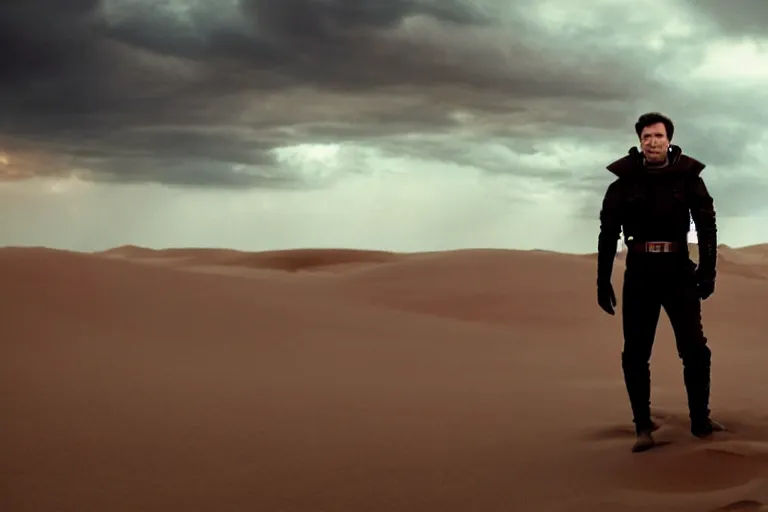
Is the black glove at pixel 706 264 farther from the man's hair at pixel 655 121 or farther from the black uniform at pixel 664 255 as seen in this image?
the man's hair at pixel 655 121

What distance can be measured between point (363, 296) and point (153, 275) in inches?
142

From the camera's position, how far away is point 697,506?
4.24 metres

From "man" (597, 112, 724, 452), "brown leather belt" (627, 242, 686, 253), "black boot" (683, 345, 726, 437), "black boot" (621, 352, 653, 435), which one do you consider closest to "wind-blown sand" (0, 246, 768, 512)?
"black boot" (683, 345, 726, 437)

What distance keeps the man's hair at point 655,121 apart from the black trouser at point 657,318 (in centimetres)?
77

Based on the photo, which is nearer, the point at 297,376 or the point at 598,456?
the point at 598,456

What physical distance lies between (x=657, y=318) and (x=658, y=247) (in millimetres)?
441

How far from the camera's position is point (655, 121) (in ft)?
17.7

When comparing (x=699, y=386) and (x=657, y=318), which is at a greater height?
(x=657, y=318)

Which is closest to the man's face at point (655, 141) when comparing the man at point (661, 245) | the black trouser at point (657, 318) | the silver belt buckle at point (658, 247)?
the man at point (661, 245)

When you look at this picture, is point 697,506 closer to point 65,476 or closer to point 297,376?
point 65,476

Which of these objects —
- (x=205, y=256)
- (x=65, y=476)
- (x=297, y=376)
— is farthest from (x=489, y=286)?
(x=205, y=256)

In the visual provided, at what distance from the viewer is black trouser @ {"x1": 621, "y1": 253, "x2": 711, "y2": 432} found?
5.46m

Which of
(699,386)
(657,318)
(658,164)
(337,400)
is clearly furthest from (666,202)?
(337,400)

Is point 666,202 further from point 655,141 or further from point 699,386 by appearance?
point 699,386
